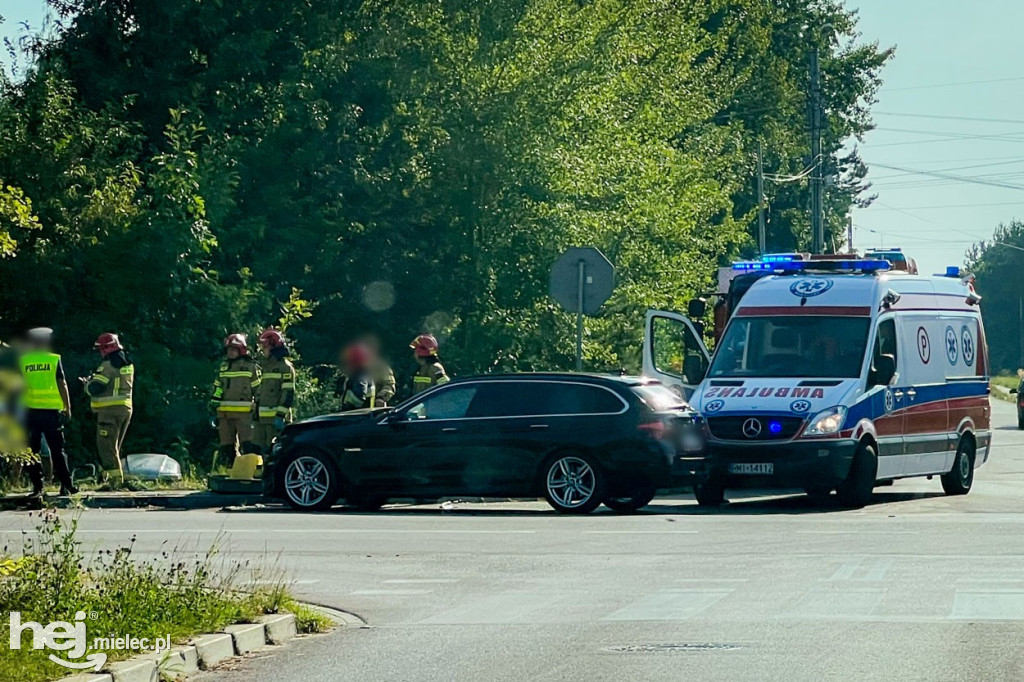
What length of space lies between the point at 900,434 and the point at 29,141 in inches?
500

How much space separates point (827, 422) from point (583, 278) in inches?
176

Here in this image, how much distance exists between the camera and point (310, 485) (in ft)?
64.8

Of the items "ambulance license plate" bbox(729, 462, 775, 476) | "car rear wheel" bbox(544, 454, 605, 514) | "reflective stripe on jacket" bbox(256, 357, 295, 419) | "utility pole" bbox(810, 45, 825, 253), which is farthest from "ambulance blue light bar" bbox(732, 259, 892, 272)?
"utility pole" bbox(810, 45, 825, 253)

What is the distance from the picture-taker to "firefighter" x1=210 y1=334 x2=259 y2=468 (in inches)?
870

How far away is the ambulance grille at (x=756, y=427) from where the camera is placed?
64.3 ft

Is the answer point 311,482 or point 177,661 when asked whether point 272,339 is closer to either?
point 311,482

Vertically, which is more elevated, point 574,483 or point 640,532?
point 574,483

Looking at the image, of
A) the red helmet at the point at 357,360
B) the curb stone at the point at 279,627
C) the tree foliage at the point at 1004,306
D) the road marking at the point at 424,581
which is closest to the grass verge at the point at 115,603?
the curb stone at the point at 279,627

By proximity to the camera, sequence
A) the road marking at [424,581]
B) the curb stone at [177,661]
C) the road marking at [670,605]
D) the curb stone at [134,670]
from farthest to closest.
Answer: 1. the road marking at [424,581]
2. the road marking at [670,605]
3. the curb stone at [177,661]
4. the curb stone at [134,670]

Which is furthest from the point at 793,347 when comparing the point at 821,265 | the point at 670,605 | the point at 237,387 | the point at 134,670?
the point at 134,670

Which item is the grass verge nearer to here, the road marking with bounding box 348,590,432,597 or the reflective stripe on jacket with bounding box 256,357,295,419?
the road marking with bounding box 348,590,432,597

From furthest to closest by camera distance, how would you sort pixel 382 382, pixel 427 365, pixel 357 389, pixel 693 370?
1. pixel 382 382
2. pixel 427 365
3. pixel 357 389
4. pixel 693 370

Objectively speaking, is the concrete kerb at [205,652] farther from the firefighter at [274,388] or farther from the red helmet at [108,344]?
the red helmet at [108,344]

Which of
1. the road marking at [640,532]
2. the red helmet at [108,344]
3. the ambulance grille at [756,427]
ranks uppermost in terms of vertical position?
the red helmet at [108,344]
